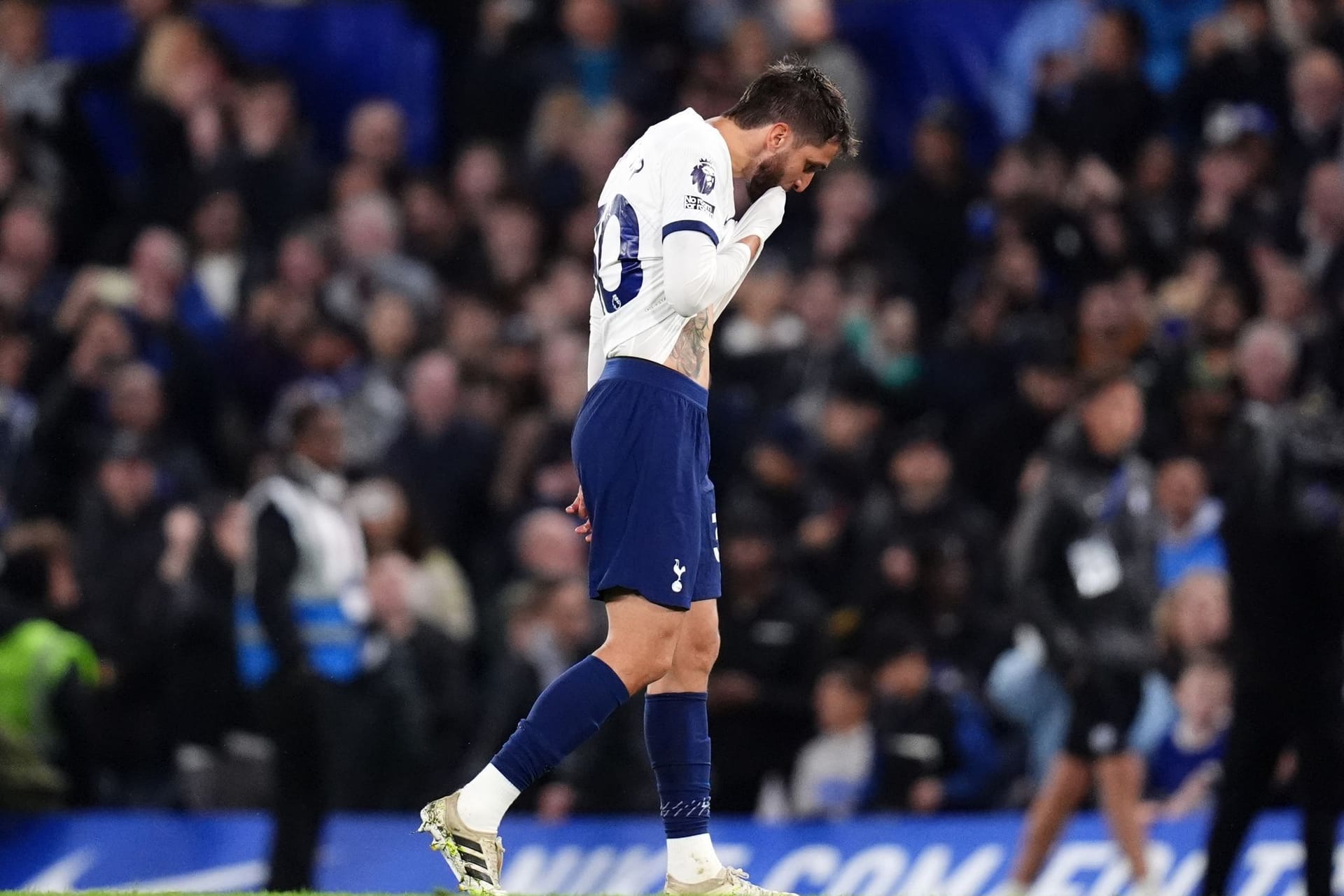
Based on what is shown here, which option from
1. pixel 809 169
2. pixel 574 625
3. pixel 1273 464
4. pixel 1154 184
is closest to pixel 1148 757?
pixel 1273 464

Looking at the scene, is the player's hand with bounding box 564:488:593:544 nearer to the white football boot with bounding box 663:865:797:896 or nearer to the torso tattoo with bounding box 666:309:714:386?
the torso tattoo with bounding box 666:309:714:386

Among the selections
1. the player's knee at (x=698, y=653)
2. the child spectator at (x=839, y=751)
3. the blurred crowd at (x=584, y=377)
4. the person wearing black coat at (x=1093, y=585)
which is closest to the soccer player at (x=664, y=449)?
the player's knee at (x=698, y=653)

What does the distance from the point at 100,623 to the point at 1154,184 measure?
22.1 feet

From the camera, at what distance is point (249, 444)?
1277cm

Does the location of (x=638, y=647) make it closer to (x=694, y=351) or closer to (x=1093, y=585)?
(x=694, y=351)

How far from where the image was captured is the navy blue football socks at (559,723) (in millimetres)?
5645

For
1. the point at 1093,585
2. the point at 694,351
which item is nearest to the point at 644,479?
the point at 694,351

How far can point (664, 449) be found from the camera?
18.7ft

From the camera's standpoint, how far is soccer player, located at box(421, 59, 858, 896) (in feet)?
18.5

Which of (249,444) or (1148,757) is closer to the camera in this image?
(1148,757)

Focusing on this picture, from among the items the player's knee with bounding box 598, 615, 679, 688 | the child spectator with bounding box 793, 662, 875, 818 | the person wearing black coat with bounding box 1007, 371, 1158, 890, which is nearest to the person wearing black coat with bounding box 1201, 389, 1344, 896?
the person wearing black coat with bounding box 1007, 371, 1158, 890

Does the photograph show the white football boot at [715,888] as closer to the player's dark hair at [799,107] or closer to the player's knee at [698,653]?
the player's knee at [698,653]

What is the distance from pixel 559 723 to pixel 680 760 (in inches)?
21.4

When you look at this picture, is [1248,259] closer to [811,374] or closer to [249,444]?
[811,374]
